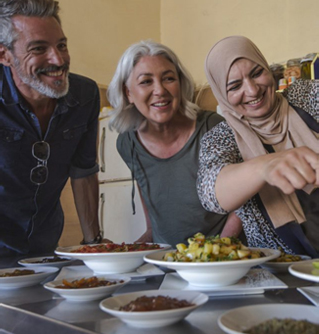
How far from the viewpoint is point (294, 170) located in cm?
104

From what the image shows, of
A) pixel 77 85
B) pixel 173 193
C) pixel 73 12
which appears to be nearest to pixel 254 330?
pixel 173 193

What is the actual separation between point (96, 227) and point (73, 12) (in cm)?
249

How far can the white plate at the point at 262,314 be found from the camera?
0.63m

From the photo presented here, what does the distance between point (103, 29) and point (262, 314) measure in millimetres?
3949

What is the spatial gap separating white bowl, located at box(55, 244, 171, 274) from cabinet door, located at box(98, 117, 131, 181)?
271cm

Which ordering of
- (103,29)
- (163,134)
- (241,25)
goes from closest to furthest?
(163,134), (241,25), (103,29)

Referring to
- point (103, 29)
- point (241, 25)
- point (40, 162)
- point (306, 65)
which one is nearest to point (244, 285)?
point (40, 162)

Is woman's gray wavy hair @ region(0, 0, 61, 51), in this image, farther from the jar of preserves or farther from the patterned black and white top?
the jar of preserves

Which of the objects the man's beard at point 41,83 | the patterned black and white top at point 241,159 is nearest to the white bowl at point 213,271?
the patterned black and white top at point 241,159

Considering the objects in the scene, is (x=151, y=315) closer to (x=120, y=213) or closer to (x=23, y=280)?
(x=23, y=280)

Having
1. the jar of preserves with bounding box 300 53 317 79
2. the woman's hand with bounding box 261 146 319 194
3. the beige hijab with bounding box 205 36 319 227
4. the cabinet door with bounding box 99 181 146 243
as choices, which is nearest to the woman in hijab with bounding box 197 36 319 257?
the beige hijab with bounding box 205 36 319 227

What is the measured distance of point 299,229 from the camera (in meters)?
1.42

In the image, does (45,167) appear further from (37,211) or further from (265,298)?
(265,298)

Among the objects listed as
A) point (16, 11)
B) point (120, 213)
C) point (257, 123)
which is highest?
point (16, 11)
